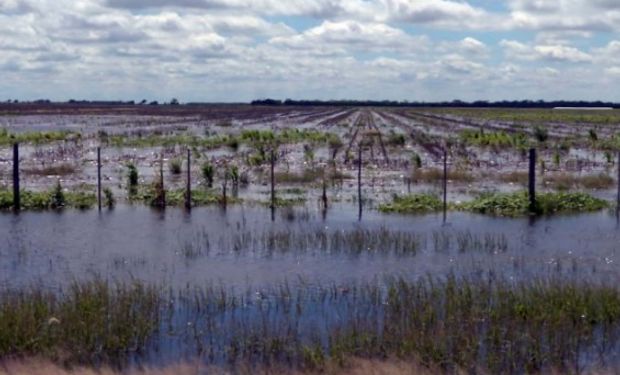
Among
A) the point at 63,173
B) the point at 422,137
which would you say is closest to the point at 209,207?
the point at 63,173

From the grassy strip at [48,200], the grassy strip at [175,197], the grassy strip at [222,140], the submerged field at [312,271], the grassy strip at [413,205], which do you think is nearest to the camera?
the submerged field at [312,271]

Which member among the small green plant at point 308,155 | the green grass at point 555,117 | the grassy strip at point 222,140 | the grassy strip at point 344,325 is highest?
the green grass at point 555,117

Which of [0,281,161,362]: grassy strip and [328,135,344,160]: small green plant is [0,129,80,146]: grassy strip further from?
[0,281,161,362]: grassy strip

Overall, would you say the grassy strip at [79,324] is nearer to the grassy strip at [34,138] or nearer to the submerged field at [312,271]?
the submerged field at [312,271]

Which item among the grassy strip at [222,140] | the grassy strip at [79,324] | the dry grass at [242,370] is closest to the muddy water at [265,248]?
the grassy strip at [79,324]

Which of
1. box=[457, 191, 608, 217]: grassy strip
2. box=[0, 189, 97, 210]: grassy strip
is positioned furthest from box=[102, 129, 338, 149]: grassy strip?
box=[457, 191, 608, 217]: grassy strip

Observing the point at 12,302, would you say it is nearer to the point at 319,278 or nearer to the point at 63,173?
the point at 319,278

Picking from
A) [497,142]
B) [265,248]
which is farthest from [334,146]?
[265,248]
